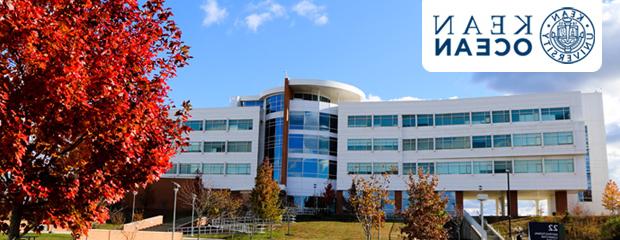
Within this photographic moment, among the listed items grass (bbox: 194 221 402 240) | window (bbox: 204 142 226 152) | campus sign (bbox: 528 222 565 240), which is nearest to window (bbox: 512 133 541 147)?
grass (bbox: 194 221 402 240)

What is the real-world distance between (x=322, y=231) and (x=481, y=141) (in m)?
22.4

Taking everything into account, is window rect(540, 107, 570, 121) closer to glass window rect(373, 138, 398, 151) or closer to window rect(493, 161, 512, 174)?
window rect(493, 161, 512, 174)

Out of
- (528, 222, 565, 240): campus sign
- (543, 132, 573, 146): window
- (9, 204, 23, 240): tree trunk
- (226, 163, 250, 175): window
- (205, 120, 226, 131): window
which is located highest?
(205, 120, 226, 131): window

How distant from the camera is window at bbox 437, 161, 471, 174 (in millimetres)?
59875

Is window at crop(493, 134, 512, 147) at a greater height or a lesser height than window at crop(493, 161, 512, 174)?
greater

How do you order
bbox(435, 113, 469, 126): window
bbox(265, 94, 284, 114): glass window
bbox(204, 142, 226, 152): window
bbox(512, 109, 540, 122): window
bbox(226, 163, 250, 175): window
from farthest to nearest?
bbox(204, 142, 226, 152): window
bbox(265, 94, 284, 114): glass window
bbox(226, 163, 250, 175): window
bbox(435, 113, 469, 126): window
bbox(512, 109, 540, 122): window

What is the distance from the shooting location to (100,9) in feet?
24.5

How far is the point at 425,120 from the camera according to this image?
62562 mm

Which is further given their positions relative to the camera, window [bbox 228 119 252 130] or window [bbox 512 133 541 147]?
window [bbox 228 119 252 130]

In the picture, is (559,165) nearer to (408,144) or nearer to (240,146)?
(408,144)

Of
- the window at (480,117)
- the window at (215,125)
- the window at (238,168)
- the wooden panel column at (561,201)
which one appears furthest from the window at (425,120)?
the window at (215,125)

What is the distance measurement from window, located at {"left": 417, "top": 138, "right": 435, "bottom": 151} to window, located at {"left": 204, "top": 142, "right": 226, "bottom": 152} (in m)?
23.2

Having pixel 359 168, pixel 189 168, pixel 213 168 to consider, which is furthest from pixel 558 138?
pixel 189 168

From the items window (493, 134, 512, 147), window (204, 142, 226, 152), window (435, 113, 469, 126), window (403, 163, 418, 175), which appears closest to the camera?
window (493, 134, 512, 147)
